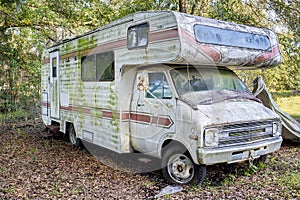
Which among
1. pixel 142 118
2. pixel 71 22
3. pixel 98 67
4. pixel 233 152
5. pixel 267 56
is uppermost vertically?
pixel 71 22

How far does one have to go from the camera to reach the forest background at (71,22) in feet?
29.1

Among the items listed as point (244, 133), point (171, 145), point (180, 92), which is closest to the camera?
point (244, 133)

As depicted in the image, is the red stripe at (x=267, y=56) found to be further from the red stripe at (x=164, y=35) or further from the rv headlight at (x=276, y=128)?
the red stripe at (x=164, y=35)

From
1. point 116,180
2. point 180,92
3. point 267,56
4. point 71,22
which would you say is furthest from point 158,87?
point 71,22

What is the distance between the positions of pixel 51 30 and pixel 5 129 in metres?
3.85

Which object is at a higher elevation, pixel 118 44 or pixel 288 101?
pixel 118 44

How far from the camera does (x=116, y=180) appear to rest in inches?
217

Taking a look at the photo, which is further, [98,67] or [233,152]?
[98,67]

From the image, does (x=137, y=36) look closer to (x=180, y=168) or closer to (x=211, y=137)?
(x=211, y=137)

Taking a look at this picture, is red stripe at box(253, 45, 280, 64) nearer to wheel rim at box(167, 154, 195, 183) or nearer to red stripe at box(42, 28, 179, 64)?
red stripe at box(42, 28, 179, 64)

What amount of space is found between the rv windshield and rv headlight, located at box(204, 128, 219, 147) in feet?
1.70

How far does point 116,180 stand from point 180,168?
117 centimetres

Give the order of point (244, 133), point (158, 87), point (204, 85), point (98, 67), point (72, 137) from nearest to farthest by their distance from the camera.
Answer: point (244, 133)
point (204, 85)
point (158, 87)
point (98, 67)
point (72, 137)

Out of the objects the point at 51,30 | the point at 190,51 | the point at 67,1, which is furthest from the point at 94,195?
the point at 51,30
